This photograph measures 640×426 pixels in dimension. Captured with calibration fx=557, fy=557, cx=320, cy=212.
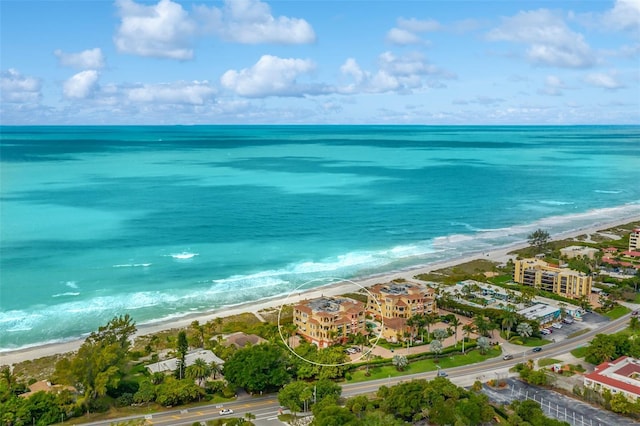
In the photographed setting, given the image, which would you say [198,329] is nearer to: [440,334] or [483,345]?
[440,334]

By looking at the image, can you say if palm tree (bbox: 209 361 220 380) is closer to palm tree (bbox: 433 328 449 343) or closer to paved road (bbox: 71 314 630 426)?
paved road (bbox: 71 314 630 426)

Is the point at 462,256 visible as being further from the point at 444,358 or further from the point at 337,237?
the point at 444,358

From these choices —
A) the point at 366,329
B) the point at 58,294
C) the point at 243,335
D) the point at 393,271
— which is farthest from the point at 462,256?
the point at 58,294

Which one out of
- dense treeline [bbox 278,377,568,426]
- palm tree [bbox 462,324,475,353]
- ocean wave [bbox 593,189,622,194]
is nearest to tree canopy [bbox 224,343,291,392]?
dense treeline [bbox 278,377,568,426]

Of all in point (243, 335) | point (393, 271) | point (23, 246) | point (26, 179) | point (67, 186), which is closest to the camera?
point (243, 335)

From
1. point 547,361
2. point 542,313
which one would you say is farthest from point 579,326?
point 547,361

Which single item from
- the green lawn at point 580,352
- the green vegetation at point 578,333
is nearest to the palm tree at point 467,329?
the green lawn at point 580,352
